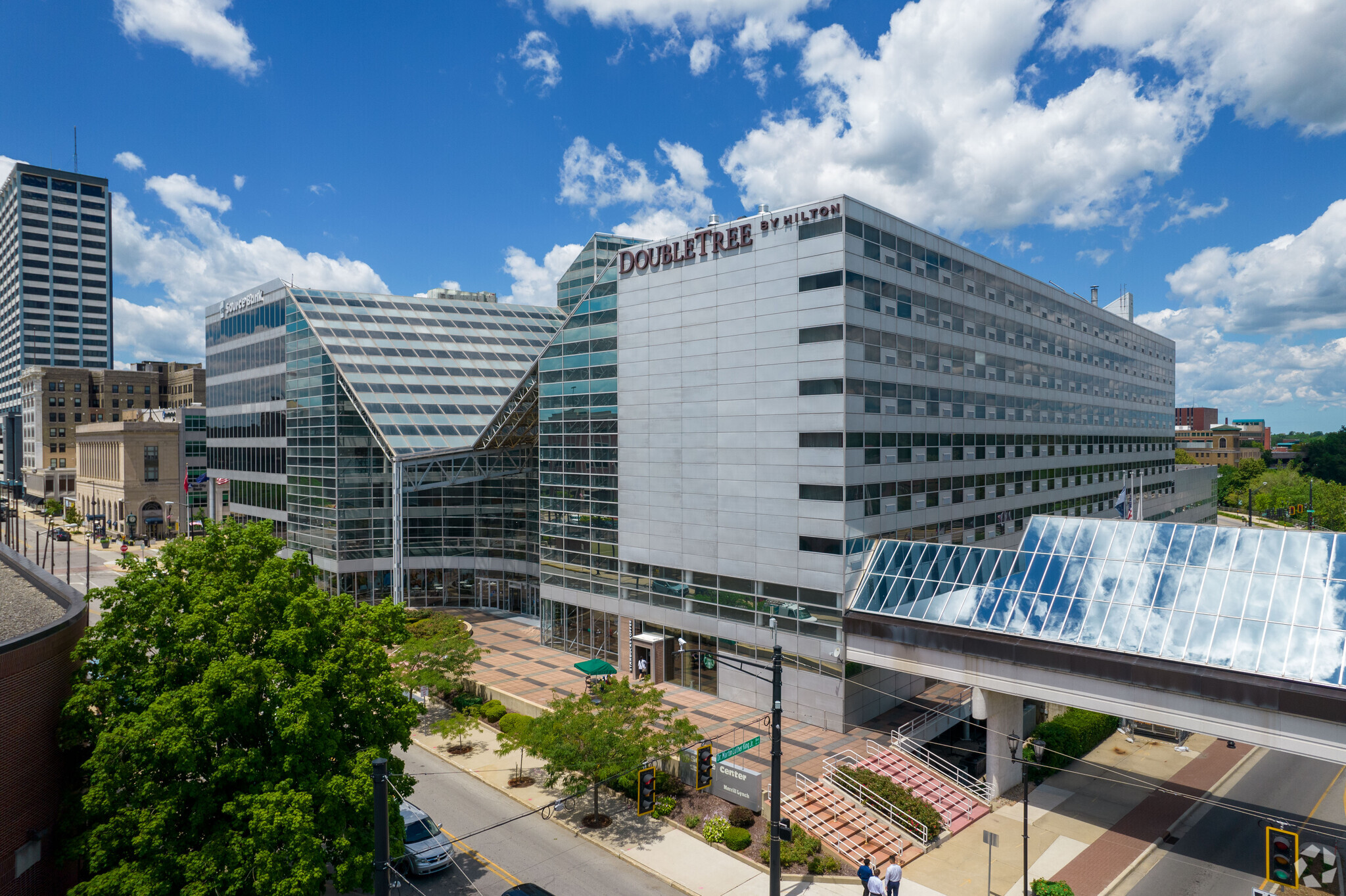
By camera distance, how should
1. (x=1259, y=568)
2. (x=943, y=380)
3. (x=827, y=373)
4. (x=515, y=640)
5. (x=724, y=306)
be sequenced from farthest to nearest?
(x=515, y=640), (x=943, y=380), (x=724, y=306), (x=827, y=373), (x=1259, y=568)

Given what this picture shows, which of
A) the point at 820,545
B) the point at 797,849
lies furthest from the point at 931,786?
the point at 820,545

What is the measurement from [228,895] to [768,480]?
27907 millimetres

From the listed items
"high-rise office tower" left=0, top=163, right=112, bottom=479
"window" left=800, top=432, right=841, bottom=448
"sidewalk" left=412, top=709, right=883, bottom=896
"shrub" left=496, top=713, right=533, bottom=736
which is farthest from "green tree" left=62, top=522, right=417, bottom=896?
"high-rise office tower" left=0, top=163, right=112, bottom=479

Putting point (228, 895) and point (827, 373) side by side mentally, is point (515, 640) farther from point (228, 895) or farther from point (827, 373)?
point (228, 895)

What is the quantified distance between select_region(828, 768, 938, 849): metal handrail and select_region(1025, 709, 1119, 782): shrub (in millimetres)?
8028

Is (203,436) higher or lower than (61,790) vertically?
higher

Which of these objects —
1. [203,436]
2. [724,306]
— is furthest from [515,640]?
[203,436]

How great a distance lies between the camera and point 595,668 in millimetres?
38469

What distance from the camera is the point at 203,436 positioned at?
115000 millimetres

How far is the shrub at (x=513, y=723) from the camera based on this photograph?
112 ft

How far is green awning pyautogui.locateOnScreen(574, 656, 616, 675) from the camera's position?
38.2 meters

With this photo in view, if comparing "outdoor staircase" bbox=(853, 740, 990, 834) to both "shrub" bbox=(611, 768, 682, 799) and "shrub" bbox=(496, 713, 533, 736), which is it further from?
"shrub" bbox=(496, 713, 533, 736)

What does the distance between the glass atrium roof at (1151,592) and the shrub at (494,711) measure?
62.3 ft

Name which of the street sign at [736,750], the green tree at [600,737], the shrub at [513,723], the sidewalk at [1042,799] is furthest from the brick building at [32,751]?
the street sign at [736,750]
